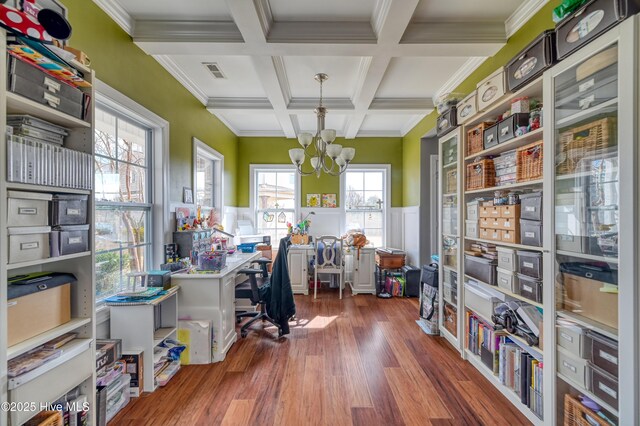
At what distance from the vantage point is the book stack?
1.14 metres

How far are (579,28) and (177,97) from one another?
10.5 ft

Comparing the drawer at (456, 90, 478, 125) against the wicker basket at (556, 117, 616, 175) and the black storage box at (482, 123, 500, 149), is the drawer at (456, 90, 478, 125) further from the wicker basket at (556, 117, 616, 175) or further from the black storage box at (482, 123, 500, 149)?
the wicker basket at (556, 117, 616, 175)

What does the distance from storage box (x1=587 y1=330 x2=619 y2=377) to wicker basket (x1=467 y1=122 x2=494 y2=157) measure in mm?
1429

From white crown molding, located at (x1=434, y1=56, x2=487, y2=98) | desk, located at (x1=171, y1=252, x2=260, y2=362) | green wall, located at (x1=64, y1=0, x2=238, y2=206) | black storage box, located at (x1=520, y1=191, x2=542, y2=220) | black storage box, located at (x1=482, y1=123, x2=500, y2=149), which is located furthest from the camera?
white crown molding, located at (x1=434, y1=56, x2=487, y2=98)

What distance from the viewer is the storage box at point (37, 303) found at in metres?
1.18

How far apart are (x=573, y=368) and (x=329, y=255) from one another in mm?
3141

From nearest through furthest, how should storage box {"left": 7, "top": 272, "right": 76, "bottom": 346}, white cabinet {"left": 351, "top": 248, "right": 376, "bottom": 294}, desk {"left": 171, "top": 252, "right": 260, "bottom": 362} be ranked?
1. storage box {"left": 7, "top": 272, "right": 76, "bottom": 346}
2. desk {"left": 171, "top": 252, "right": 260, "bottom": 362}
3. white cabinet {"left": 351, "top": 248, "right": 376, "bottom": 294}

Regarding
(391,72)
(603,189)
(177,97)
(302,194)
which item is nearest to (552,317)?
(603,189)

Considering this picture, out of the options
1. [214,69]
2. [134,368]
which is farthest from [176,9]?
[134,368]

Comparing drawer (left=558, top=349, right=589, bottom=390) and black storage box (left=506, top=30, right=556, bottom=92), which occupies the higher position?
black storage box (left=506, top=30, right=556, bottom=92)

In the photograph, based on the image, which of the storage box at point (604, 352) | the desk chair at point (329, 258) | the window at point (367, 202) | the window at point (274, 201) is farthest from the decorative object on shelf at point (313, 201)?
the storage box at point (604, 352)

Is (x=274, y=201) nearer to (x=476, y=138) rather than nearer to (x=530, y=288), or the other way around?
(x=476, y=138)

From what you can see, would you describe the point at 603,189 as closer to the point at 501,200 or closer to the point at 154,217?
the point at 501,200

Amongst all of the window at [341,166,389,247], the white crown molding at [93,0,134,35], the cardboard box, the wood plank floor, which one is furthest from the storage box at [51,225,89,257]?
the window at [341,166,389,247]
